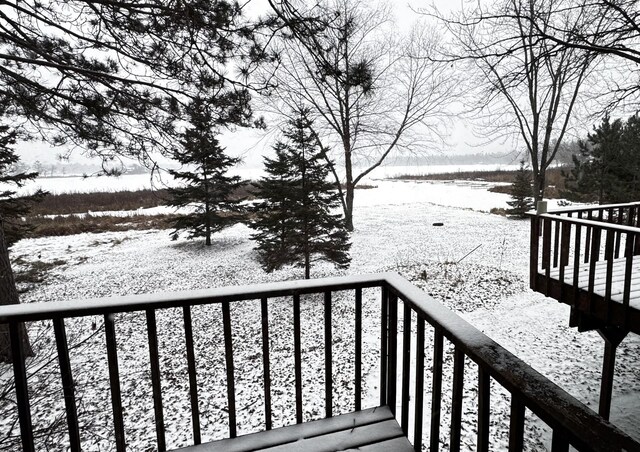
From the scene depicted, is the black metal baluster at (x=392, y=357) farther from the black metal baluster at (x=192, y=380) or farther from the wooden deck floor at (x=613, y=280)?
the wooden deck floor at (x=613, y=280)

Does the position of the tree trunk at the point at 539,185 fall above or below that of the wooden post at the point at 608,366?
above

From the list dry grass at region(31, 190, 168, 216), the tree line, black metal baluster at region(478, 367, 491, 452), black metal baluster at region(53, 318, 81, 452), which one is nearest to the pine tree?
the tree line

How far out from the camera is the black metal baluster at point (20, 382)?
1438 millimetres

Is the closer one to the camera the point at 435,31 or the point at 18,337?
the point at 18,337

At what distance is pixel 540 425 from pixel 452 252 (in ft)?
24.3

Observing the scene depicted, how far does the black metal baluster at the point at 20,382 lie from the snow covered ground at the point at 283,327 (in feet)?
7.54

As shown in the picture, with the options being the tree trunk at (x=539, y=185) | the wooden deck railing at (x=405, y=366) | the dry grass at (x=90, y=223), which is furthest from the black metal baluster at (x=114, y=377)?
the tree trunk at (x=539, y=185)

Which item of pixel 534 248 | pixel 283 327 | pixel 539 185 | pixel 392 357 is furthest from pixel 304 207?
pixel 539 185

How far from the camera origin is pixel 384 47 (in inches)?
527

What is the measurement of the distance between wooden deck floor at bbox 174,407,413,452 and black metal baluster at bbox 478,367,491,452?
0.58 meters

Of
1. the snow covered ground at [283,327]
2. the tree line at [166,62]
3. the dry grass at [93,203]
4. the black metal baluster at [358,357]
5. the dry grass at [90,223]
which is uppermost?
the tree line at [166,62]

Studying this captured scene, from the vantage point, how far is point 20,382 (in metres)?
1.47

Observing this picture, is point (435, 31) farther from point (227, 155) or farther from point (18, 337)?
point (18, 337)

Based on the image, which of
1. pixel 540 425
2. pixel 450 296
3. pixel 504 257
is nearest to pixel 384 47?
pixel 504 257
